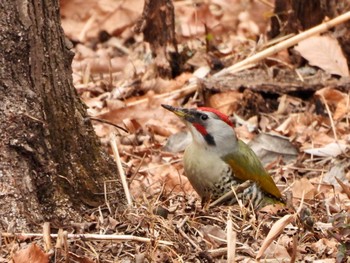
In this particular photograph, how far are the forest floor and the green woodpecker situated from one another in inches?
6.8

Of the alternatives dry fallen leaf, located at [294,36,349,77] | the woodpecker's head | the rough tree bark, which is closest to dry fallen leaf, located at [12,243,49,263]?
the rough tree bark

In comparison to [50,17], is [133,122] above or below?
below

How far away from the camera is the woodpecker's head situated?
5219mm

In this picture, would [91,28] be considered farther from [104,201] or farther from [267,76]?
[104,201]

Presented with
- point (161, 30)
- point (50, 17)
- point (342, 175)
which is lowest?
point (342, 175)

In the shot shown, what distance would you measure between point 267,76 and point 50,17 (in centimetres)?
367

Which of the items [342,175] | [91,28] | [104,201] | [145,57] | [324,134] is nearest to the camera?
[104,201]

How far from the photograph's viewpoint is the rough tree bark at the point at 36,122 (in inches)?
157

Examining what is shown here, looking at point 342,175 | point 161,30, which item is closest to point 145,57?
point 161,30

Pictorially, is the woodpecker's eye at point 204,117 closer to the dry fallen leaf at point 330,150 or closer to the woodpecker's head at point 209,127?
the woodpecker's head at point 209,127

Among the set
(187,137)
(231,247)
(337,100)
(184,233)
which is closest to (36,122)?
(184,233)

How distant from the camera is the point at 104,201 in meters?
4.43

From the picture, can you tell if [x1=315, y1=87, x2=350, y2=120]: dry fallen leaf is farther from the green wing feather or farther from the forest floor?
the green wing feather

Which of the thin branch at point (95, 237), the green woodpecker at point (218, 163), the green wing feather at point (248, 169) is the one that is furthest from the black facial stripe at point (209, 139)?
the thin branch at point (95, 237)
